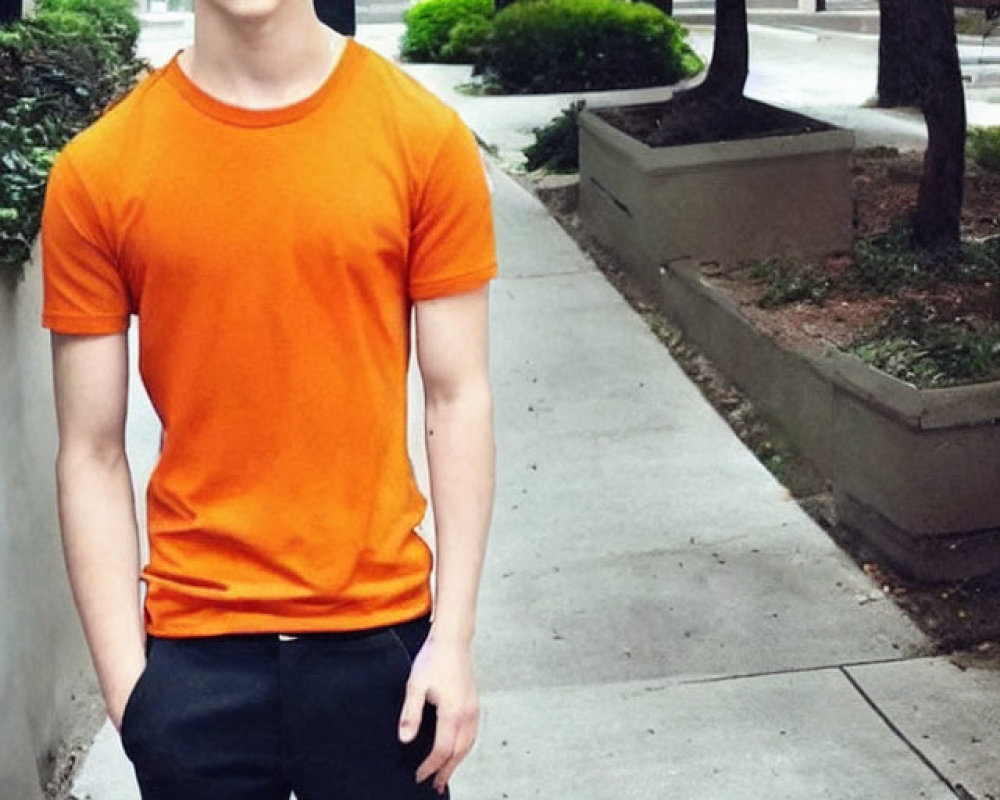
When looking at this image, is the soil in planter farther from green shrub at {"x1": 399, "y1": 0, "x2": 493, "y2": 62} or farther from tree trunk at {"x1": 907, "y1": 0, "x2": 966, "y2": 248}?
green shrub at {"x1": 399, "y1": 0, "x2": 493, "y2": 62}

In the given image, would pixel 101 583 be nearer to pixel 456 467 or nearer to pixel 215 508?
pixel 215 508

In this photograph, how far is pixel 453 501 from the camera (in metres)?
1.92

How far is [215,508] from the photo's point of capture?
1854mm

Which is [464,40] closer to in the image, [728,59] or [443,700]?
[728,59]

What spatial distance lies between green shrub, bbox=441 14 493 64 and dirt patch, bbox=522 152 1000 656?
29.3 feet

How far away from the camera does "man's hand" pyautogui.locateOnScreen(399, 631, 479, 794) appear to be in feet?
6.05

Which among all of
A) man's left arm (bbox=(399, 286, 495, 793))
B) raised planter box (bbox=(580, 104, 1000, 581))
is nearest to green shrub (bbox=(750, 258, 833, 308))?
raised planter box (bbox=(580, 104, 1000, 581))

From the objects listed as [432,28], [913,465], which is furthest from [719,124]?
[432,28]

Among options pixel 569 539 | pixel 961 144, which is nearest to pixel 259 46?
pixel 569 539

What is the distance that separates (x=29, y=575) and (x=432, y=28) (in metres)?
17.9

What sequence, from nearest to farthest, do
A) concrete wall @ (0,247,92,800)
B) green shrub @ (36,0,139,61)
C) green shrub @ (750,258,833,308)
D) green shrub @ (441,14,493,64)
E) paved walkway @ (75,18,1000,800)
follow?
concrete wall @ (0,247,92,800), paved walkway @ (75,18,1000,800), green shrub @ (750,258,833,308), green shrub @ (36,0,139,61), green shrub @ (441,14,493,64)

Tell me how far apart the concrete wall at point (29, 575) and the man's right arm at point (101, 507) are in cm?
148

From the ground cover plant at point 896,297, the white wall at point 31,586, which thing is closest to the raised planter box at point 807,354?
the ground cover plant at point 896,297

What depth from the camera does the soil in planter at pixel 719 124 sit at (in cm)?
934
